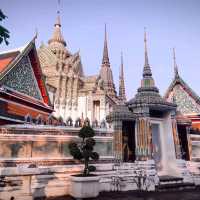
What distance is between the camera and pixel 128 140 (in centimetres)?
1028

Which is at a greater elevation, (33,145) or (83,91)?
(83,91)

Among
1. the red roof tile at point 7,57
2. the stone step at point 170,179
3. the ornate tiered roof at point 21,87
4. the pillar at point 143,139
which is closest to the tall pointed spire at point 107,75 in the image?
the ornate tiered roof at point 21,87

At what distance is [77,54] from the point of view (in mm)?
37906

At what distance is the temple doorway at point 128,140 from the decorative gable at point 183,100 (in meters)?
9.06

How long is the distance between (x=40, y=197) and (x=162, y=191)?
455cm

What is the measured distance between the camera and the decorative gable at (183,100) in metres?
18.0

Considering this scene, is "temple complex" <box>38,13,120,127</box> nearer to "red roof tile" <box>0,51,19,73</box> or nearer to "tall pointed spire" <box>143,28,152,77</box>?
"red roof tile" <box>0,51,19,73</box>

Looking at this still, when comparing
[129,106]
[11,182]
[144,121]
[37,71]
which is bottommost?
[11,182]

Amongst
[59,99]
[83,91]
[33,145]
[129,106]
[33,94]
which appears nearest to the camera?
[33,145]

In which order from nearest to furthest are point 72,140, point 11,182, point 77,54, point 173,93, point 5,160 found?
point 11,182 < point 5,160 < point 72,140 < point 173,93 < point 77,54

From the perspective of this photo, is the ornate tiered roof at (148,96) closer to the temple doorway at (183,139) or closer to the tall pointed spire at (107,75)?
the temple doorway at (183,139)

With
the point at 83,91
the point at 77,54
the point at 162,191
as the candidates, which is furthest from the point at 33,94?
the point at 77,54

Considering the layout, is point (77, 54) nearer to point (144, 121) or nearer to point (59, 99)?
point (59, 99)

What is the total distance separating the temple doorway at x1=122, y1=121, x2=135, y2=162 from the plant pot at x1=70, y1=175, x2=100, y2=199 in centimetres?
308
